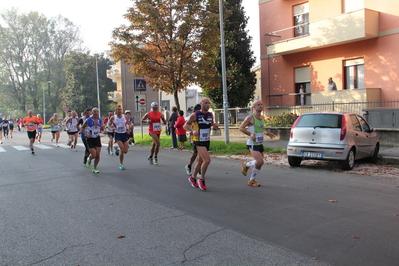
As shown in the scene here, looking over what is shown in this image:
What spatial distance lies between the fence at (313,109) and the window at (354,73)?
2139 mm

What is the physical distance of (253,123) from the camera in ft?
25.1

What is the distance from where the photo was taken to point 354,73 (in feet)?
61.4

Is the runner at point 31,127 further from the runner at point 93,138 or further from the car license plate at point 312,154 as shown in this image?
the car license plate at point 312,154

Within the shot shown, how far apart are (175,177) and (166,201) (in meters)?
2.47

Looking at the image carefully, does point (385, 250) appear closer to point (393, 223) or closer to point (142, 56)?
point (393, 223)

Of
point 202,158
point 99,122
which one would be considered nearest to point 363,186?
point 202,158

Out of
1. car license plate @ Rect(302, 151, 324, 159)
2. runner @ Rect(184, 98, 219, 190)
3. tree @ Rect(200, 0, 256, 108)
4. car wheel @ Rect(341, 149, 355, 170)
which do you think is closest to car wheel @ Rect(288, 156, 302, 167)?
car license plate @ Rect(302, 151, 324, 159)

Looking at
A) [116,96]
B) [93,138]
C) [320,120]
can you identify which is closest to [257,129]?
[320,120]

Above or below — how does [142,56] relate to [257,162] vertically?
above

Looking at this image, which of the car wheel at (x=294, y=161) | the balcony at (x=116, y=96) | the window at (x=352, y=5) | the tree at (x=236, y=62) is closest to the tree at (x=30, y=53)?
the balcony at (x=116, y=96)

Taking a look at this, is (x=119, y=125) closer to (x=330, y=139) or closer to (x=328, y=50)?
(x=330, y=139)

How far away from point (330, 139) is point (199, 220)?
5553mm

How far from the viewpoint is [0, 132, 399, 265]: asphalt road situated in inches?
159

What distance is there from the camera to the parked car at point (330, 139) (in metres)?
9.50
